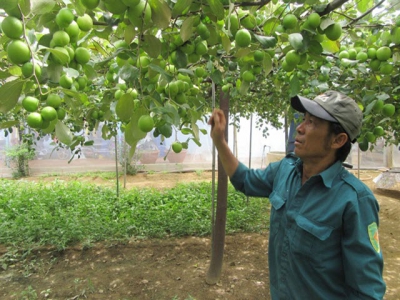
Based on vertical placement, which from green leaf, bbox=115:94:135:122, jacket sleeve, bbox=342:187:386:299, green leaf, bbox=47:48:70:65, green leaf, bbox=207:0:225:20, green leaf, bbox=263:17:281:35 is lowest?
jacket sleeve, bbox=342:187:386:299

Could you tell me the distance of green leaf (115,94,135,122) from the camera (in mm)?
710

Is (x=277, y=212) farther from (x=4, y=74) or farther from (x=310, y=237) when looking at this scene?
(x=4, y=74)

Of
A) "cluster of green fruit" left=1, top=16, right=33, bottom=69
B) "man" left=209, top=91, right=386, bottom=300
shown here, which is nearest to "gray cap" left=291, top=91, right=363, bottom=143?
"man" left=209, top=91, right=386, bottom=300

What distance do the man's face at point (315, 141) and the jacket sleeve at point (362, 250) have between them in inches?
7.5

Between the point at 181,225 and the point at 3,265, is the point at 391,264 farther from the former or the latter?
the point at 3,265

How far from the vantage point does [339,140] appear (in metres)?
1.07

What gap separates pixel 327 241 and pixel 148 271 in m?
2.23

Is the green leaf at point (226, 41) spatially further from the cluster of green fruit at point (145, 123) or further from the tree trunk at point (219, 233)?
the tree trunk at point (219, 233)

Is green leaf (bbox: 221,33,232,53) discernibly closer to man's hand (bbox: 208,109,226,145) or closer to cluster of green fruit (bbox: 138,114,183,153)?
cluster of green fruit (bbox: 138,114,183,153)

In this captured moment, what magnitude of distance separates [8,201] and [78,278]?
261 centimetres

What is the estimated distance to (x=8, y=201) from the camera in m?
4.48

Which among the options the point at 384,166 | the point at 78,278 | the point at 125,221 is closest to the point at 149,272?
the point at 78,278

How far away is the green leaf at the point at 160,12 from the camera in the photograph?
0.64 metres

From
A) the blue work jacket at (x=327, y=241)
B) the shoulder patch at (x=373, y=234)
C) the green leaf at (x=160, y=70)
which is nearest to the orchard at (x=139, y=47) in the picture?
the green leaf at (x=160, y=70)
